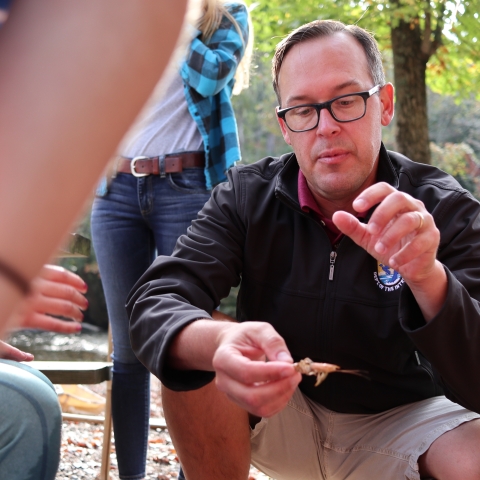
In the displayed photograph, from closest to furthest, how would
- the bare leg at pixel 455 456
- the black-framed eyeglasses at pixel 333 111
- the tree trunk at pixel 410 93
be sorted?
the bare leg at pixel 455 456
the black-framed eyeglasses at pixel 333 111
the tree trunk at pixel 410 93

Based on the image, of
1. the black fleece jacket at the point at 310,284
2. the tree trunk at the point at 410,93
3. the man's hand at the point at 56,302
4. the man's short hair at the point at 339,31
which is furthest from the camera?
the tree trunk at the point at 410,93

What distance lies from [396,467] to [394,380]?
1.06 feet

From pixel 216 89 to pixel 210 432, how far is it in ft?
5.49

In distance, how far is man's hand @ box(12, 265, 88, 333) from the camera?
882mm

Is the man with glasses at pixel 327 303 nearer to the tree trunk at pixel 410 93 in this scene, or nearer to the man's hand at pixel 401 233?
the man's hand at pixel 401 233

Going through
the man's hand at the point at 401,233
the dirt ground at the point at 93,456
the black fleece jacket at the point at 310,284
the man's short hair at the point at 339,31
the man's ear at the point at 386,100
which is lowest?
the dirt ground at the point at 93,456

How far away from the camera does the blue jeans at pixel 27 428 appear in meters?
1.91

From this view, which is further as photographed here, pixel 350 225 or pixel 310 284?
pixel 310 284

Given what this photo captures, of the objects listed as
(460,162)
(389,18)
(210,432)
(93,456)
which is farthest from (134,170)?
(460,162)

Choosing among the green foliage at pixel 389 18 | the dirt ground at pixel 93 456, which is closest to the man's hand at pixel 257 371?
the dirt ground at pixel 93 456

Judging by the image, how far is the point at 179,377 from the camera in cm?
213

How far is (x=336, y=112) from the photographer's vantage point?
2.65 meters

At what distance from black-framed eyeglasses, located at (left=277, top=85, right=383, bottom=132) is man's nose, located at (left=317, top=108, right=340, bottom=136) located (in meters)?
0.01

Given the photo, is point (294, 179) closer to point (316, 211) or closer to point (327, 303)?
point (316, 211)
